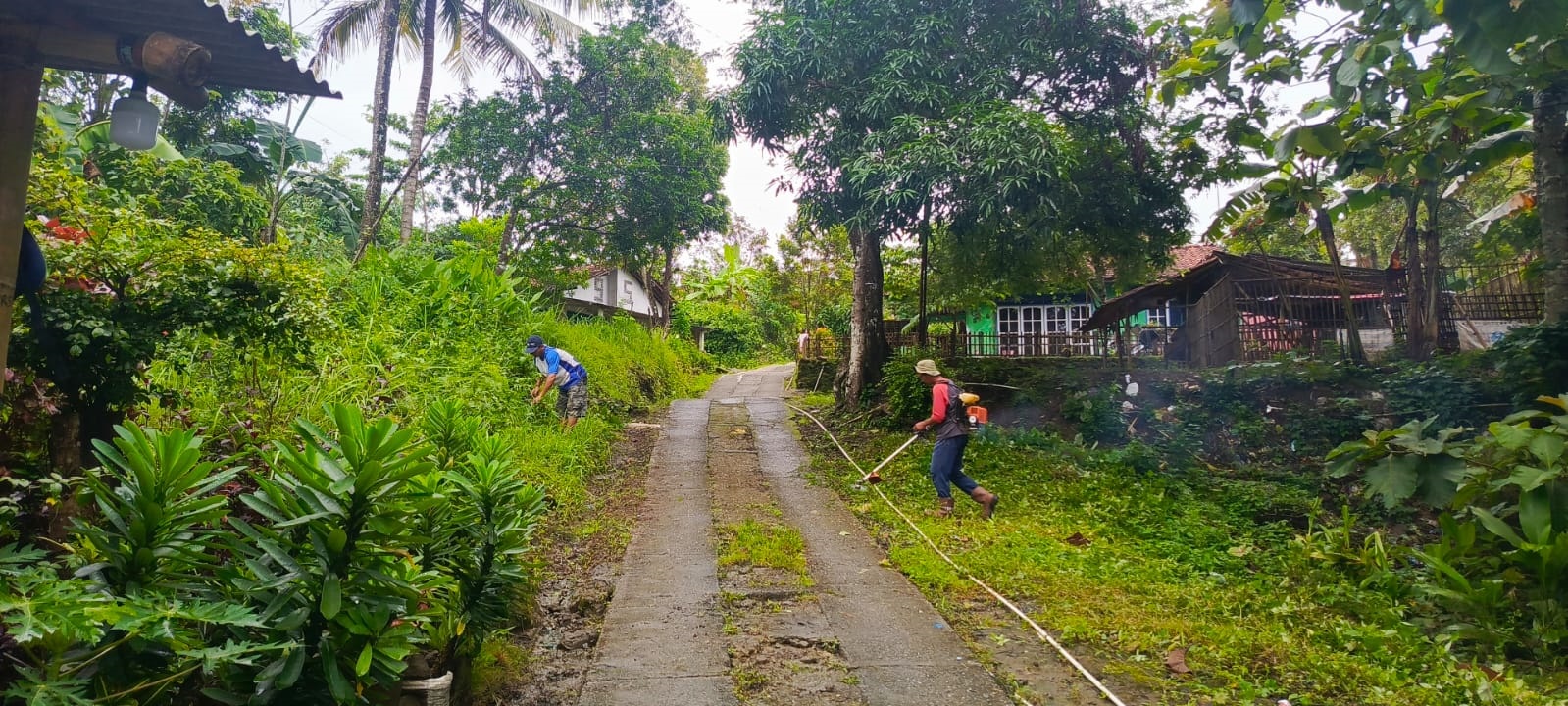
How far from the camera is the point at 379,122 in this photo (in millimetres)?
11648

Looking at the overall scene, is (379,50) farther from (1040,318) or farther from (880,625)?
(1040,318)

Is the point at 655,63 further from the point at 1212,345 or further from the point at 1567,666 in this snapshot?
the point at 1567,666

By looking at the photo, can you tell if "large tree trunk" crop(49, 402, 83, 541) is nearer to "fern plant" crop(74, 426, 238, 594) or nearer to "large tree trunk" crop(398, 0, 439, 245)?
"fern plant" crop(74, 426, 238, 594)

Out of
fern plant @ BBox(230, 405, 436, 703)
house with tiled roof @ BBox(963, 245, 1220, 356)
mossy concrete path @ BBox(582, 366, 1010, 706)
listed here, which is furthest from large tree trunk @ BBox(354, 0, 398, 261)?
house with tiled roof @ BBox(963, 245, 1220, 356)

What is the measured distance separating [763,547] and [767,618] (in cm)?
135

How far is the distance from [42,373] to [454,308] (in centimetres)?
616

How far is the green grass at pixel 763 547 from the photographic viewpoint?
5.64m

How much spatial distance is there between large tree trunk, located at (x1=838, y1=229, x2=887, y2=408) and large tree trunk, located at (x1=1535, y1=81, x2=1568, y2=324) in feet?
23.8

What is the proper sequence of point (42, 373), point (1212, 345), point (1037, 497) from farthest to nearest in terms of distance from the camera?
point (1212, 345), point (1037, 497), point (42, 373)

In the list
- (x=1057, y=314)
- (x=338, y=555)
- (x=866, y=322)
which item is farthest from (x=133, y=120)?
(x=1057, y=314)

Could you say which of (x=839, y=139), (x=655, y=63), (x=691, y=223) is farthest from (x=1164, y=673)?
(x=655, y=63)

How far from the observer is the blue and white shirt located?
9.32m

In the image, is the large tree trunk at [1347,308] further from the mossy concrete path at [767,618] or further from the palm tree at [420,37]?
the palm tree at [420,37]

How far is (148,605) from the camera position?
2.04 metres
